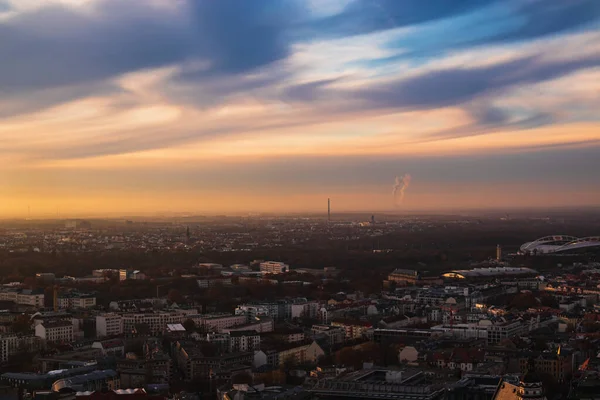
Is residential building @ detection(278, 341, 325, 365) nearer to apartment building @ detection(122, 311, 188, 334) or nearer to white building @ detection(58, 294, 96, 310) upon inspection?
apartment building @ detection(122, 311, 188, 334)

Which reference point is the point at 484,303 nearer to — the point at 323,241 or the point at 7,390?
the point at 7,390

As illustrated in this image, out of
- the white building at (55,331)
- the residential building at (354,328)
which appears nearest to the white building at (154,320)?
the white building at (55,331)

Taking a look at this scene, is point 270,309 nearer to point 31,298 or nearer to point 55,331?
point 55,331

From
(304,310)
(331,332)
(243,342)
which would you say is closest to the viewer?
(243,342)

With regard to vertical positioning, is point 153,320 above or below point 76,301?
below

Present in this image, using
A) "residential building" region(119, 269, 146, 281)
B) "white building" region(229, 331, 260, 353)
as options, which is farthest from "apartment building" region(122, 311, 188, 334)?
"residential building" region(119, 269, 146, 281)

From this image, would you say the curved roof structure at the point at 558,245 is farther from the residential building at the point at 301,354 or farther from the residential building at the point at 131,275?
the residential building at the point at 301,354

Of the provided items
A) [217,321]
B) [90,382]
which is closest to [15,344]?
[217,321]
